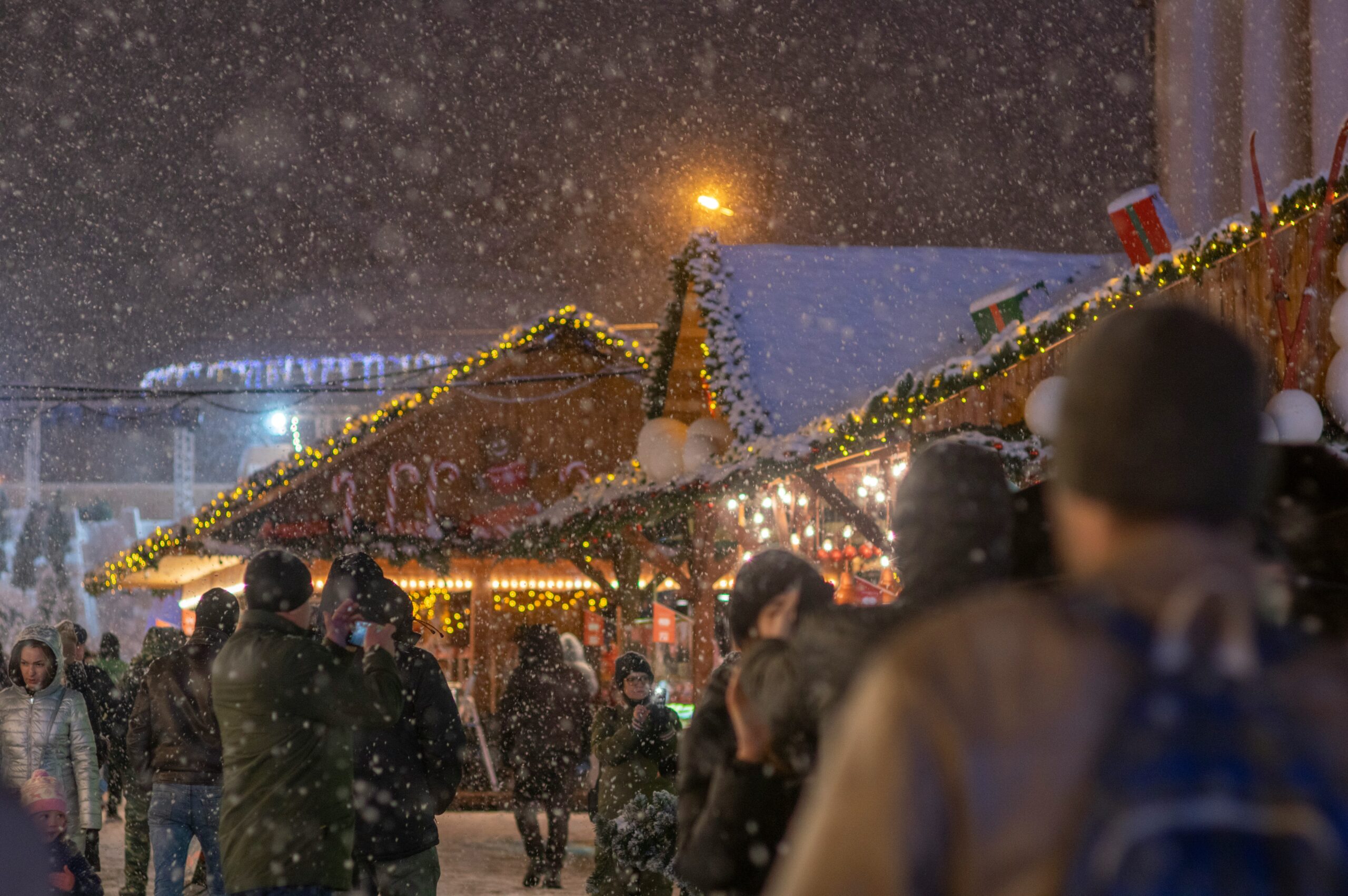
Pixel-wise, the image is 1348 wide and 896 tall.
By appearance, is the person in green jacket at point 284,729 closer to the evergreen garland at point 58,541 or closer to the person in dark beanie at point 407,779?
the person in dark beanie at point 407,779

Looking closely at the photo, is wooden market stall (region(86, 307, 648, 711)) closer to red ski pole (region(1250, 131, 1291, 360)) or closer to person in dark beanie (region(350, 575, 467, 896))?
person in dark beanie (region(350, 575, 467, 896))

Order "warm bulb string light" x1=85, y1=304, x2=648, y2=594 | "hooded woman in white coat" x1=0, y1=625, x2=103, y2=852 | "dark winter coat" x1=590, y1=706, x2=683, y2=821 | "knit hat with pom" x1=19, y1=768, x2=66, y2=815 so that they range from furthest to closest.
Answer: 1. "warm bulb string light" x1=85, y1=304, x2=648, y2=594
2. "dark winter coat" x1=590, y1=706, x2=683, y2=821
3. "hooded woman in white coat" x1=0, y1=625, x2=103, y2=852
4. "knit hat with pom" x1=19, y1=768, x2=66, y2=815

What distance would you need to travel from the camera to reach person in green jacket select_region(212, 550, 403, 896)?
15.4 ft

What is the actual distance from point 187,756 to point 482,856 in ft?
19.1

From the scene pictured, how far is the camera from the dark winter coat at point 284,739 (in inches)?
184

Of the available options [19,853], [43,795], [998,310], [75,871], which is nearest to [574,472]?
[998,310]

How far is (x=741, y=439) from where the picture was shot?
10.7 m

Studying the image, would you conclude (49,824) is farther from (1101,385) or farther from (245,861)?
(1101,385)

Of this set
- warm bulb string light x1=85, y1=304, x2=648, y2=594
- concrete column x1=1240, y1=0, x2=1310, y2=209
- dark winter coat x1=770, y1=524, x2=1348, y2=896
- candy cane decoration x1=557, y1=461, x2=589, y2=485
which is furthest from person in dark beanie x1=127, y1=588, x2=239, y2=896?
warm bulb string light x1=85, y1=304, x2=648, y2=594

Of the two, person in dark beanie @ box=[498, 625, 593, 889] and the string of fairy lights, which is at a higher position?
the string of fairy lights

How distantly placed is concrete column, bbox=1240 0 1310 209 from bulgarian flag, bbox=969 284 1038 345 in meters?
2.65

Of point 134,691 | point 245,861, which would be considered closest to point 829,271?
point 134,691

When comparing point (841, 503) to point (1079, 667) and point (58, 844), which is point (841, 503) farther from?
point (1079, 667)

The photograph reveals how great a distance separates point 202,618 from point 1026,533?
5613 mm
